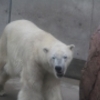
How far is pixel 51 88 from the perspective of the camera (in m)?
6.07

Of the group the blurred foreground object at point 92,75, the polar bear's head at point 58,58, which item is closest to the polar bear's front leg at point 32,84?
the polar bear's head at point 58,58

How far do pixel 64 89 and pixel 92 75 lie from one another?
1919 mm

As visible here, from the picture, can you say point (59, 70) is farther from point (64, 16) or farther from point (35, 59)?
point (64, 16)

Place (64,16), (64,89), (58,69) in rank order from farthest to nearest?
1. (64,16)
2. (64,89)
3. (58,69)

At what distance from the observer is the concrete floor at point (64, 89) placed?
287 inches

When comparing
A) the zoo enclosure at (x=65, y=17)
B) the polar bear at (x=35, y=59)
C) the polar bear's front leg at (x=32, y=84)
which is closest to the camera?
the polar bear at (x=35, y=59)

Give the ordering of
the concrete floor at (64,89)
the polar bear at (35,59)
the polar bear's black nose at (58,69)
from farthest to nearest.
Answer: the concrete floor at (64,89) → the polar bear at (35,59) → the polar bear's black nose at (58,69)

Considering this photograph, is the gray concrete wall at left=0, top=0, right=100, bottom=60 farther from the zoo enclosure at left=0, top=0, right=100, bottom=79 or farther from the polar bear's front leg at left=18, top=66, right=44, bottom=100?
the polar bear's front leg at left=18, top=66, right=44, bottom=100

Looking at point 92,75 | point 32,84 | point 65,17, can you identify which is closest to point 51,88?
point 32,84

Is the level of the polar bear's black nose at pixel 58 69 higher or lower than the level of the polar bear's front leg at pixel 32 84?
higher

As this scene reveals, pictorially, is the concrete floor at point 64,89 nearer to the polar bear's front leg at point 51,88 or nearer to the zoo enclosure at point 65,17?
the zoo enclosure at point 65,17

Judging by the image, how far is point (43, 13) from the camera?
9.02 meters

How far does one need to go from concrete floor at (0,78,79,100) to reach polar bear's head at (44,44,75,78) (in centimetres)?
179

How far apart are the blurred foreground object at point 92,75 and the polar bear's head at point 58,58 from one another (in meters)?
0.56
